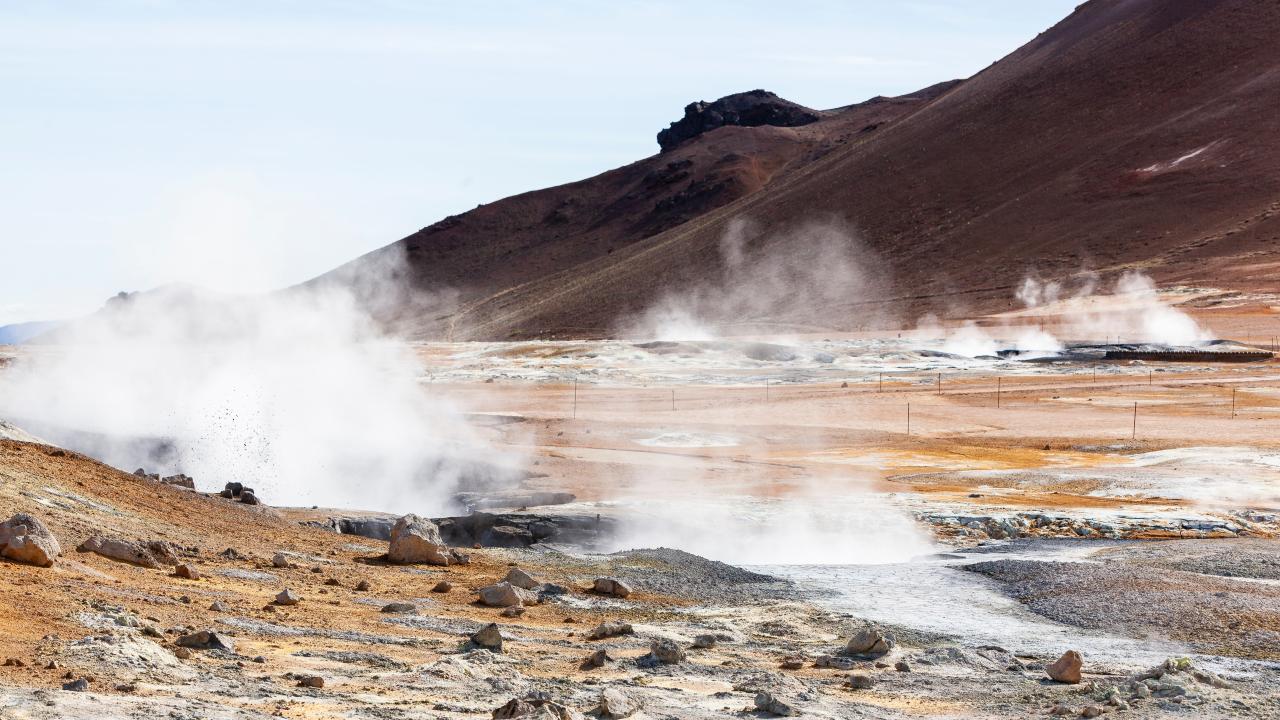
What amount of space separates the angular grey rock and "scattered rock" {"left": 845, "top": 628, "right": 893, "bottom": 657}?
4854mm

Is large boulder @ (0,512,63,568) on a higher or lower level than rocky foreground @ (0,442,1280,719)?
higher

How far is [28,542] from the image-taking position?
38.3 ft

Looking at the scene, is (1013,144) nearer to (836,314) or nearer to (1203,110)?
(1203,110)

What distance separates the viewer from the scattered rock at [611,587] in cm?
1455

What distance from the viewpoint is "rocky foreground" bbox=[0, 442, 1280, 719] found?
9031mm

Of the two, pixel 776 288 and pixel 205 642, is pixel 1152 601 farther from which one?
pixel 776 288

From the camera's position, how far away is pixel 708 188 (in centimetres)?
13638

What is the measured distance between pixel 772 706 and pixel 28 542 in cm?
615

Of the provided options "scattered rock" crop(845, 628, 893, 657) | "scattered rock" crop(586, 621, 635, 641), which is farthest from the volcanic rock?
"scattered rock" crop(845, 628, 893, 657)

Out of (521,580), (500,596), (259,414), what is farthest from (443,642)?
(259,414)

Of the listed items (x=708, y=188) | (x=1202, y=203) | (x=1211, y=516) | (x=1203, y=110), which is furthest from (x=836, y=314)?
(x=1211, y=516)

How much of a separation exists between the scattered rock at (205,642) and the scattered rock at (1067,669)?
6001mm

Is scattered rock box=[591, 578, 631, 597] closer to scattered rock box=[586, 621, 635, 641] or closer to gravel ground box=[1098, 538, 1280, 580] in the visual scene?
scattered rock box=[586, 621, 635, 641]

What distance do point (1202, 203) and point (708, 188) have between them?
57.8 meters
